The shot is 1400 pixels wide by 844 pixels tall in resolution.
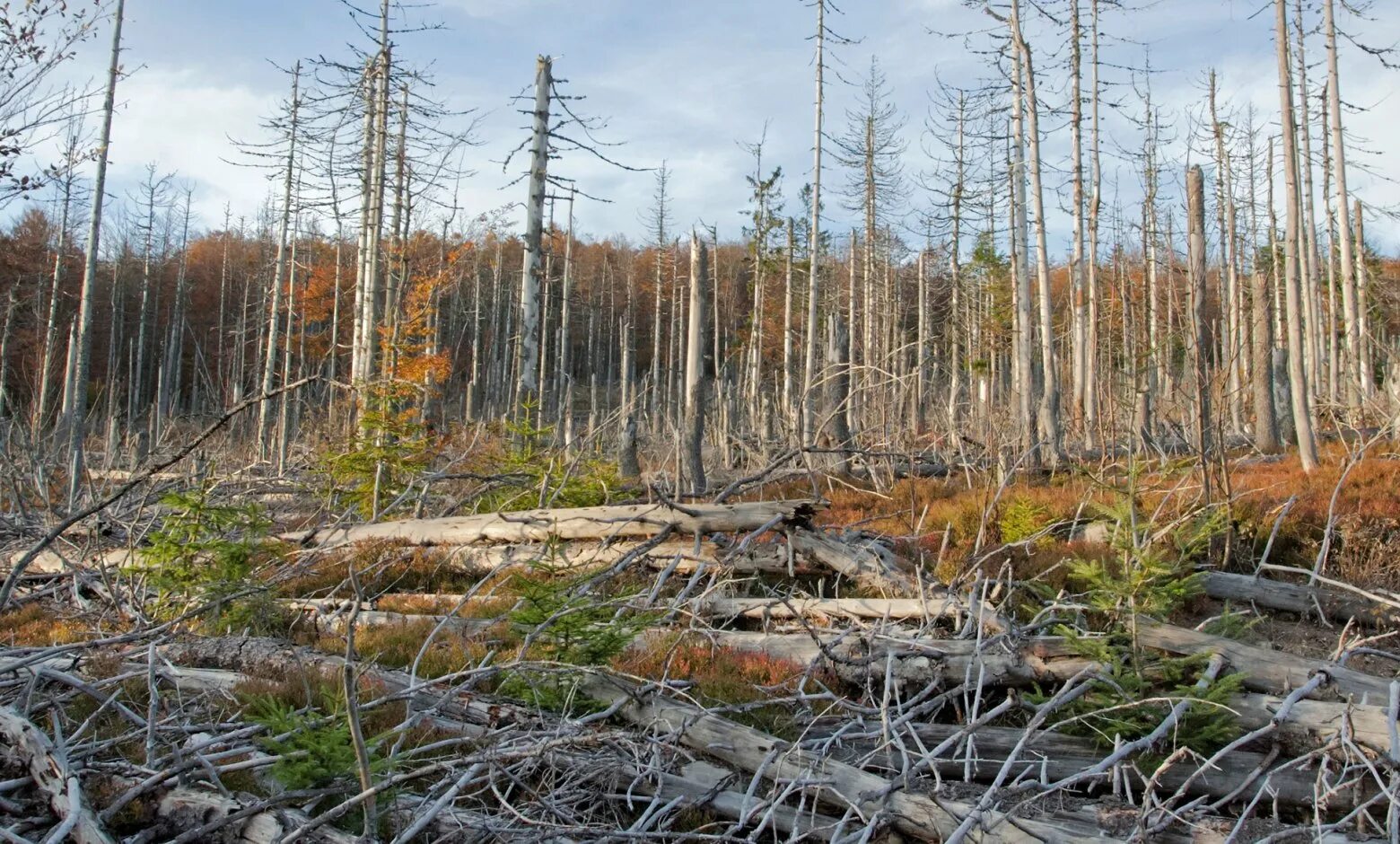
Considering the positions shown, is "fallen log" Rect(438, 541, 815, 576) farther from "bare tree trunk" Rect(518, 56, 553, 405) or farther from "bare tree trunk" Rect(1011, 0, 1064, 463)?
"bare tree trunk" Rect(1011, 0, 1064, 463)

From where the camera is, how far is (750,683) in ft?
14.5

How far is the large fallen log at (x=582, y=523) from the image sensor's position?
6.12 meters

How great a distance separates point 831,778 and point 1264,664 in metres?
2.79

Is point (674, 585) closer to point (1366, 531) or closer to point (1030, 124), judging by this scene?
point (1366, 531)

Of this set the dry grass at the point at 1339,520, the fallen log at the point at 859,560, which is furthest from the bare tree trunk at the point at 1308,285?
the fallen log at the point at 859,560

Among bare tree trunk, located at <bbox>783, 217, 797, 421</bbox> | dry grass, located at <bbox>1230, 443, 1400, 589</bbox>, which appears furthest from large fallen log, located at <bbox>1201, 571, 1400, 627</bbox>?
bare tree trunk, located at <bbox>783, 217, 797, 421</bbox>

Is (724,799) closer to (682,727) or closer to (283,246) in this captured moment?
(682,727)

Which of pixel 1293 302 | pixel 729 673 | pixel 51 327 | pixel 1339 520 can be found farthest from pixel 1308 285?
pixel 51 327

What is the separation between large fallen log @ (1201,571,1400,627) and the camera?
614 cm

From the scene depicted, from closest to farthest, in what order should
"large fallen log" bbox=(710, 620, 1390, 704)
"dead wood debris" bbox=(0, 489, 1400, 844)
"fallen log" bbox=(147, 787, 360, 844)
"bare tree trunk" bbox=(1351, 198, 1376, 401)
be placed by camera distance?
"fallen log" bbox=(147, 787, 360, 844) < "dead wood debris" bbox=(0, 489, 1400, 844) < "large fallen log" bbox=(710, 620, 1390, 704) < "bare tree trunk" bbox=(1351, 198, 1376, 401)

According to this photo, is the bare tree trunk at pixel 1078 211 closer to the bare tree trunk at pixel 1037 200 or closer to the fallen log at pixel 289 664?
the bare tree trunk at pixel 1037 200

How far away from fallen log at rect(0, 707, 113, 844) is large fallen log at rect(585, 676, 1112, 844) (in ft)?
6.52

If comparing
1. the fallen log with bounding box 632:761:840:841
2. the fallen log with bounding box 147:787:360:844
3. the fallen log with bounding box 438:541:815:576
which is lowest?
the fallen log with bounding box 632:761:840:841

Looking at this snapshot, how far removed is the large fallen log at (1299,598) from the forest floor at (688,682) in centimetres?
3
